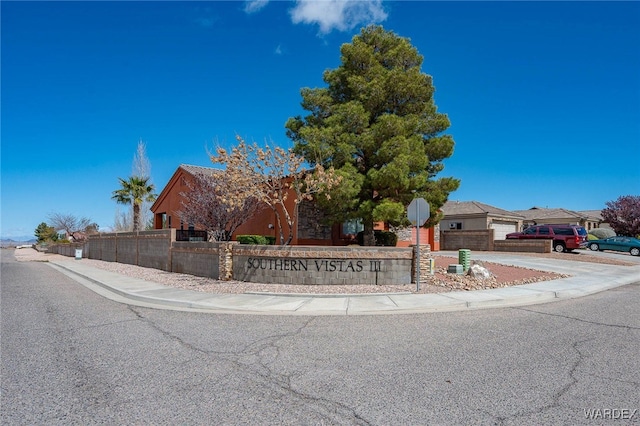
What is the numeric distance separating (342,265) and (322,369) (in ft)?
25.9

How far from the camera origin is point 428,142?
19.0m

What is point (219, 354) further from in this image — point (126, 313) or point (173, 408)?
point (126, 313)

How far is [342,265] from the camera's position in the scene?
13.1 meters

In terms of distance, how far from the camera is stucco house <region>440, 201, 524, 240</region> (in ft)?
121

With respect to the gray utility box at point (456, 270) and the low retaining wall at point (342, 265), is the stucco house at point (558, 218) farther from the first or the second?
the low retaining wall at point (342, 265)

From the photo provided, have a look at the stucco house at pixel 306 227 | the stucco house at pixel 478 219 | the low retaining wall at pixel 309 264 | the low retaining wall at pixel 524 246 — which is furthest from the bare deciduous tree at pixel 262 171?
the stucco house at pixel 478 219

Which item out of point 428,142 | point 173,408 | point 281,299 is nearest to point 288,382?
point 173,408

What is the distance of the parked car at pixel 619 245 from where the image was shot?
3053cm

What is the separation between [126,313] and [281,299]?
387cm

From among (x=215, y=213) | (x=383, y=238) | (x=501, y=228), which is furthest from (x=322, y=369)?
(x=501, y=228)

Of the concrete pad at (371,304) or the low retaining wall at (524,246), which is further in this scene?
the low retaining wall at (524,246)

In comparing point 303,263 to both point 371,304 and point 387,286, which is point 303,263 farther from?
point 371,304

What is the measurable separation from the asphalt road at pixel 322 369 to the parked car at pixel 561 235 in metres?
22.0

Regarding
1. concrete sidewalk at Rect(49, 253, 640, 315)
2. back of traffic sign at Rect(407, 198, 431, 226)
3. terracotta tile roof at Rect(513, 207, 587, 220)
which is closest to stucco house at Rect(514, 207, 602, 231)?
terracotta tile roof at Rect(513, 207, 587, 220)
